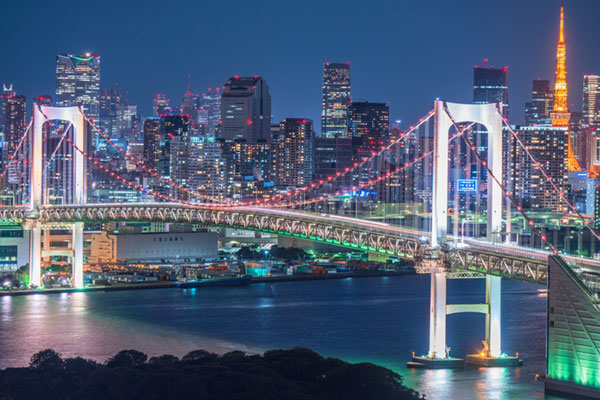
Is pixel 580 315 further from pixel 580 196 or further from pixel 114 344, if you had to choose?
pixel 580 196

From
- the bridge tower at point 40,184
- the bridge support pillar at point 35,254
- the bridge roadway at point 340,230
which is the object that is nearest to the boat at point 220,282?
the bridge tower at point 40,184

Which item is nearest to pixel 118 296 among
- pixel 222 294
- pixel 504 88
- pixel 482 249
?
pixel 222 294

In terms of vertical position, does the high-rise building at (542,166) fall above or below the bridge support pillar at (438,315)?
above

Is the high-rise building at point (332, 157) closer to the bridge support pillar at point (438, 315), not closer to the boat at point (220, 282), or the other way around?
the boat at point (220, 282)

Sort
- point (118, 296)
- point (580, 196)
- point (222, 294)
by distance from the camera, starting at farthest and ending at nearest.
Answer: point (580, 196)
point (222, 294)
point (118, 296)

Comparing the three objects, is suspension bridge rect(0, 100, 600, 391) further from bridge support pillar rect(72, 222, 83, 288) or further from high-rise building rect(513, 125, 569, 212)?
high-rise building rect(513, 125, 569, 212)

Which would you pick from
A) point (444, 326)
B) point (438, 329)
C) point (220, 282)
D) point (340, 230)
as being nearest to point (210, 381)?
point (438, 329)

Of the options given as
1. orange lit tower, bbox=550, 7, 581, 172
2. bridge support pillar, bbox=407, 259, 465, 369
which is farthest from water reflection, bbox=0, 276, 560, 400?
orange lit tower, bbox=550, 7, 581, 172
